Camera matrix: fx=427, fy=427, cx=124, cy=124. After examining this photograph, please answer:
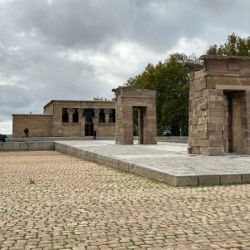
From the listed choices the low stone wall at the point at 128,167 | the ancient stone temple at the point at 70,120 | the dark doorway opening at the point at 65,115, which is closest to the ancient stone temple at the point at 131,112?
the low stone wall at the point at 128,167

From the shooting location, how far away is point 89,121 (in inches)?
2295

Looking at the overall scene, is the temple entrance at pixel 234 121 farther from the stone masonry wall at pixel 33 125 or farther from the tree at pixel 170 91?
the stone masonry wall at pixel 33 125

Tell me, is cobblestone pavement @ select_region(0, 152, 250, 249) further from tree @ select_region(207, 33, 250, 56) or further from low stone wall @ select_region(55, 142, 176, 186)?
tree @ select_region(207, 33, 250, 56)

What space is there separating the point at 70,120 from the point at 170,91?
578 inches

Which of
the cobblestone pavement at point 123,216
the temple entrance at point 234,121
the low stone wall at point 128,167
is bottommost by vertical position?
the cobblestone pavement at point 123,216

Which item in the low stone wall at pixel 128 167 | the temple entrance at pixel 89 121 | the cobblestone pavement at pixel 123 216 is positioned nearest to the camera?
the cobblestone pavement at pixel 123 216

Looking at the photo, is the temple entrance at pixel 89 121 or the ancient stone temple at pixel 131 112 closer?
the ancient stone temple at pixel 131 112

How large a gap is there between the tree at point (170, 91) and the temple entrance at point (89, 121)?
9397 mm

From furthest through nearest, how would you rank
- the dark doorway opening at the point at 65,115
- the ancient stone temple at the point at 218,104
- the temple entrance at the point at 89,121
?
the temple entrance at the point at 89,121
the dark doorway opening at the point at 65,115
the ancient stone temple at the point at 218,104

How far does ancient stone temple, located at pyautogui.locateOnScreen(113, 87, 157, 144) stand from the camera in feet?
92.3

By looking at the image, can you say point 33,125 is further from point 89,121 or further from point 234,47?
point 234,47

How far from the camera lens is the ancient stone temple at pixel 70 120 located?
55.8 m

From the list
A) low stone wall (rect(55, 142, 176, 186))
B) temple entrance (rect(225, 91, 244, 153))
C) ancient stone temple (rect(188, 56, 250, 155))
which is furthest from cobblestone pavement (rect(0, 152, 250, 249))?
temple entrance (rect(225, 91, 244, 153))

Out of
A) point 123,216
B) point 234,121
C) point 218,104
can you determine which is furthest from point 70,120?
point 123,216
